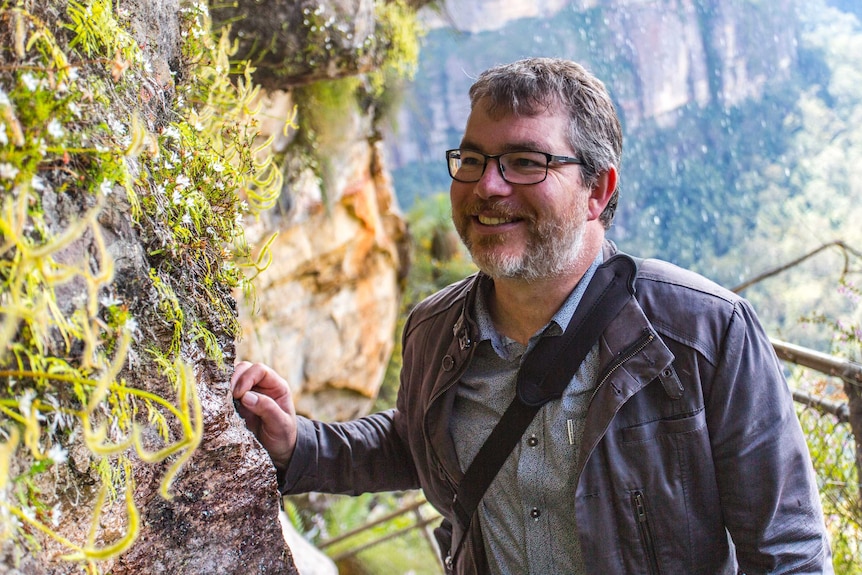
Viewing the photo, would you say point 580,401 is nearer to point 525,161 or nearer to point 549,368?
point 549,368

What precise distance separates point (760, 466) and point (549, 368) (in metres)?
0.56

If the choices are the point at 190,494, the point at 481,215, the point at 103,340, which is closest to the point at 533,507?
the point at 481,215

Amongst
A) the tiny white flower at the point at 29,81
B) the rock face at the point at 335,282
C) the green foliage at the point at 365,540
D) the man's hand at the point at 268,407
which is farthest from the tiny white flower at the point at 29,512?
the green foliage at the point at 365,540

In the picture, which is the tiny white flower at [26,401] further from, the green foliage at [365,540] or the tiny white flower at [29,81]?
the green foliage at [365,540]

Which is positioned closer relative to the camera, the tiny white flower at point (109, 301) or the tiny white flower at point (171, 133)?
the tiny white flower at point (109, 301)

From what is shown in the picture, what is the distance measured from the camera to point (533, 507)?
1.84 m

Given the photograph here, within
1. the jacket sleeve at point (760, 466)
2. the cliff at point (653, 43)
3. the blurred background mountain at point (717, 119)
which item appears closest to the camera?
the jacket sleeve at point (760, 466)

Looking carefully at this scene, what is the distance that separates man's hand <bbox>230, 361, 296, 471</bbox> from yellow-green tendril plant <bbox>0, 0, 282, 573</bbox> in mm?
401

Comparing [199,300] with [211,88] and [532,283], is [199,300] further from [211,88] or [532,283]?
[532,283]

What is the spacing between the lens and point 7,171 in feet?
2.57

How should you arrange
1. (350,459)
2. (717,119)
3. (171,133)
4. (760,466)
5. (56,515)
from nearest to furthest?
1. (56,515)
2. (171,133)
3. (760,466)
4. (350,459)
5. (717,119)

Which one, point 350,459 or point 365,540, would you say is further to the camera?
point 365,540

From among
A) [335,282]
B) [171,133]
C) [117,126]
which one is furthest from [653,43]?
[117,126]

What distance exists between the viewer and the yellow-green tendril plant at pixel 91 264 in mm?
788
